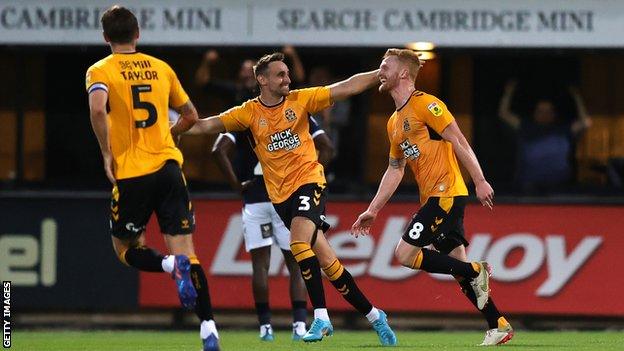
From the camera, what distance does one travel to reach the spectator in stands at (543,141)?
16.9 meters

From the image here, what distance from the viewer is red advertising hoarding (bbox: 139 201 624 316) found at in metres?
16.3

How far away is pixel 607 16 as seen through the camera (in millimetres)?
16578

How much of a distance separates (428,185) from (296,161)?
3.19 ft

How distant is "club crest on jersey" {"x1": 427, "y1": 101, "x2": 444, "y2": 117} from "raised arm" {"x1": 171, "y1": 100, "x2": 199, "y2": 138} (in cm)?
173

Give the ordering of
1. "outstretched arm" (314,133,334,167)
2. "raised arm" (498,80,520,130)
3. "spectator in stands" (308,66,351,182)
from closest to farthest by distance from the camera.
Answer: "outstretched arm" (314,133,334,167) < "spectator in stands" (308,66,351,182) < "raised arm" (498,80,520,130)

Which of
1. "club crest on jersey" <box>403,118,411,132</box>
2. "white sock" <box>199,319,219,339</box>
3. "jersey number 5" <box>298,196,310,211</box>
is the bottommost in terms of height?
"white sock" <box>199,319,219,339</box>

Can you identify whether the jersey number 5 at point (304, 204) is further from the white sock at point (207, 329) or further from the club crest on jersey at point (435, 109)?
the white sock at point (207, 329)

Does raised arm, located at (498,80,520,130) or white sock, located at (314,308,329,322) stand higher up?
raised arm, located at (498,80,520,130)

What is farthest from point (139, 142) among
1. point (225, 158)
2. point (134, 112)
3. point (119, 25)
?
point (225, 158)

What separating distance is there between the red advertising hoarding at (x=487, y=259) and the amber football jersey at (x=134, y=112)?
6.01 meters

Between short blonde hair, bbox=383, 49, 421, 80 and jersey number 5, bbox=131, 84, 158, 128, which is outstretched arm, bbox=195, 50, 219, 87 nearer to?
short blonde hair, bbox=383, 49, 421, 80

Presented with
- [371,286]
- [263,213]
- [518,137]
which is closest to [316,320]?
[263,213]

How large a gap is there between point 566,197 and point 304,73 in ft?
9.51

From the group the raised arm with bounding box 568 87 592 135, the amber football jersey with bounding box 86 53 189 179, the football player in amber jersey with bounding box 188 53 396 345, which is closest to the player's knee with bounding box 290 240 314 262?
the football player in amber jersey with bounding box 188 53 396 345
